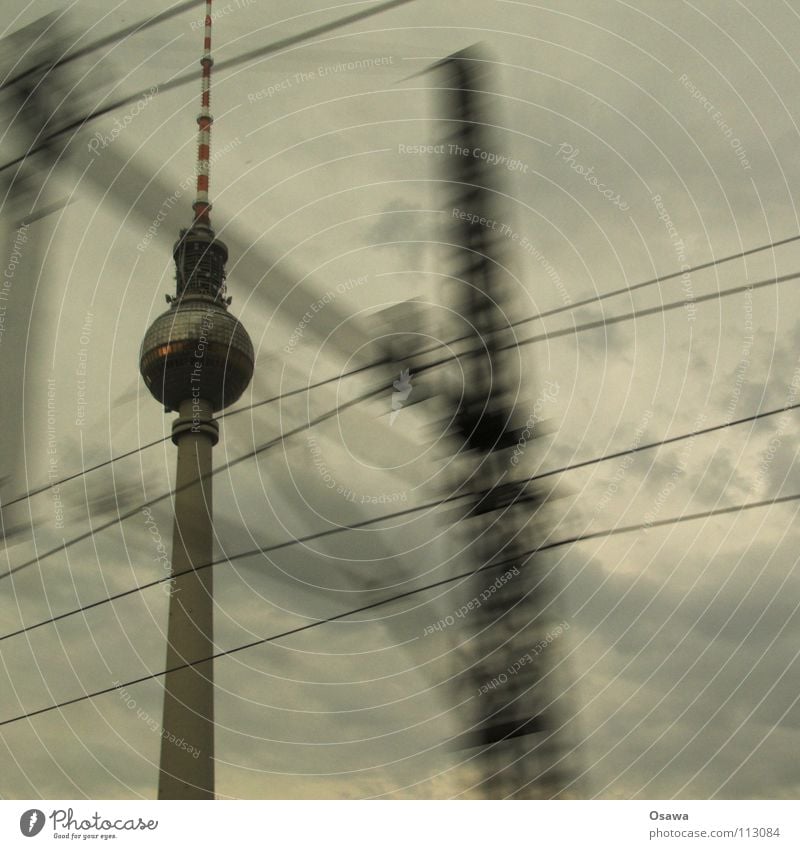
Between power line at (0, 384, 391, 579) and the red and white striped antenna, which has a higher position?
the red and white striped antenna

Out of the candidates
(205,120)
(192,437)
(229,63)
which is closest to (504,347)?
(229,63)

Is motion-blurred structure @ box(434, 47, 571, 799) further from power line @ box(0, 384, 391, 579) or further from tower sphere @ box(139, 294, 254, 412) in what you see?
tower sphere @ box(139, 294, 254, 412)

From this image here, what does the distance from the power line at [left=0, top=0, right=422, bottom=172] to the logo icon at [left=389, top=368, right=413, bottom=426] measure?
135 inches

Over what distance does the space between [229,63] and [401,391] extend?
3.99 m

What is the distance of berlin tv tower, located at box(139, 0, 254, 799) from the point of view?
1012 inches

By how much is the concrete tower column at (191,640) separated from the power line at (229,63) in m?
11.9

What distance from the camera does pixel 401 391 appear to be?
904 cm

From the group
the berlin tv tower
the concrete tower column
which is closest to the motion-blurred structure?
the concrete tower column

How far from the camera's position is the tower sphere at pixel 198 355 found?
3105cm

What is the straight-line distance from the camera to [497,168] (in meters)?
9.11
